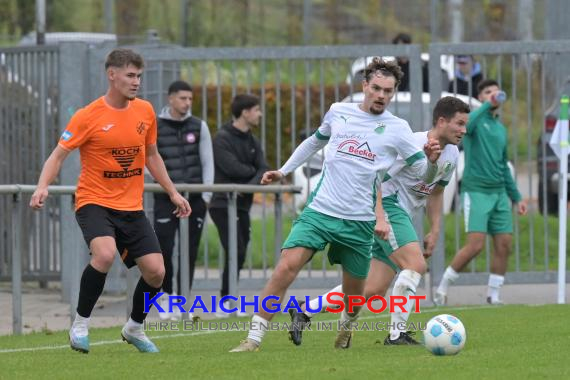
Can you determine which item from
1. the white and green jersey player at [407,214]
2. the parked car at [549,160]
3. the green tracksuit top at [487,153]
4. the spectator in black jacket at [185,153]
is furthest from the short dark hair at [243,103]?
the white and green jersey player at [407,214]

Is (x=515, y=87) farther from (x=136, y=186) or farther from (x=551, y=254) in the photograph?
(x=136, y=186)

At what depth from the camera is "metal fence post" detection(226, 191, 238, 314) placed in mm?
13367

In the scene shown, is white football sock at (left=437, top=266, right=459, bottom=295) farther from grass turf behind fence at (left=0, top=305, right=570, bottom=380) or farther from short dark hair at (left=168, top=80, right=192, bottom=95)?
short dark hair at (left=168, top=80, right=192, bottom=95)

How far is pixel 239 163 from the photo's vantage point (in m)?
14.2

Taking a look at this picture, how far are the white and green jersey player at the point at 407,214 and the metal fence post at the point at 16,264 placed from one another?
248 centimetres

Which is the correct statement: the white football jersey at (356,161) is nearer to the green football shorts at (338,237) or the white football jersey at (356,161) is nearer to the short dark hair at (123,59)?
the green football shorts at (338,237)

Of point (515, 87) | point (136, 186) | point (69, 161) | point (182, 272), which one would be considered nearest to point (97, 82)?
A: point (69, 161)

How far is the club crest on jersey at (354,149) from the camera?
9930mm

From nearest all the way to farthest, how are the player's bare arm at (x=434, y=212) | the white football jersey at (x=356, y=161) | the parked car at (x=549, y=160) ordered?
the white football jersey at (x=356, y=161) < the player's bare arm at (x=434, y=212) < the parked car at (x=549, y=160)

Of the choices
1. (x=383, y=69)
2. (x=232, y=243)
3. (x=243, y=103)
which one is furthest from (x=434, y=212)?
(x=243, y=103)

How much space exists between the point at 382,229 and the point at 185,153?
14.2 feet

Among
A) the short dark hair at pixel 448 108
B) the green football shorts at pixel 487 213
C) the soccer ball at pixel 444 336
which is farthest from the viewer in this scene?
the green football shorts at pixel 487 213

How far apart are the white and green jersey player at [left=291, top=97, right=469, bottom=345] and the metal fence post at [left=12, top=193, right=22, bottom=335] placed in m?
2.48

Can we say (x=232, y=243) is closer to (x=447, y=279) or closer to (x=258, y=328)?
(x=447, y=279)
